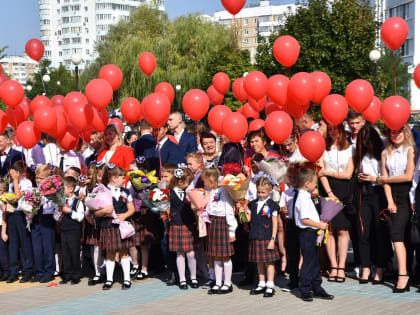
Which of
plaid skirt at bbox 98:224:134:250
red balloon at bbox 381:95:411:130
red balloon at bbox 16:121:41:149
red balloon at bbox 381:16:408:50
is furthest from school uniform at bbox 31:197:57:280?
red balloon at bbox 381:16:408:50

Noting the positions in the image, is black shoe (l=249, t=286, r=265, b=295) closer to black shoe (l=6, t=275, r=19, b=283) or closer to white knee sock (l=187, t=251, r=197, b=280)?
white knee sock (l=187, t=251, r=197, b=280)

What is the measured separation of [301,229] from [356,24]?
23057 mm

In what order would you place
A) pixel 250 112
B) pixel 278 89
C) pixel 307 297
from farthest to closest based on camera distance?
pixel 250 112
pixel 278 89
pixel 307 297

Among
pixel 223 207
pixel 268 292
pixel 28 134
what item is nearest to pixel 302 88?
pixel 223 207

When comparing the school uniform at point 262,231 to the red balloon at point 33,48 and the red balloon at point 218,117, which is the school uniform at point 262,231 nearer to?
the red balloon at point 218,117

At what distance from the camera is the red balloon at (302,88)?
7926mm

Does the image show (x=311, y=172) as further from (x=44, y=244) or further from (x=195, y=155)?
(x=44, y=244)

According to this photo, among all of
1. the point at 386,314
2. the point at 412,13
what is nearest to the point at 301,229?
the point at 386,314

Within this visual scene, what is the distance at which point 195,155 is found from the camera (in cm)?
816

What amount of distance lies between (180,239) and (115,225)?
33.6 inches

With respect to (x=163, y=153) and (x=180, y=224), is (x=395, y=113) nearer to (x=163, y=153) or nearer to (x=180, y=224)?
(x=180, y=224)

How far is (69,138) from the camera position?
354 inches

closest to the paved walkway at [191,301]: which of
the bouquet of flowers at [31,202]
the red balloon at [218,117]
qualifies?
the bouquet of flowers at [31,202]

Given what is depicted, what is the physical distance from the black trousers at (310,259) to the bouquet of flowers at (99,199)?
2.43 m
